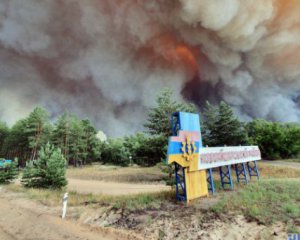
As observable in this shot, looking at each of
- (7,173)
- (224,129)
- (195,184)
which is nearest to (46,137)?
(7,173)

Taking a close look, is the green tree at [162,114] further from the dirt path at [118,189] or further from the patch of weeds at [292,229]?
the patch of weeds at [292,229]

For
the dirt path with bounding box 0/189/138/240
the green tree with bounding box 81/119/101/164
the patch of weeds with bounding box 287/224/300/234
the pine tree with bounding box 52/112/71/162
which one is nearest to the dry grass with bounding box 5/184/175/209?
the dirt path with bounding box 0/189/138/240

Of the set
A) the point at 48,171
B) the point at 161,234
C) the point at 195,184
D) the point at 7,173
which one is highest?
the point at 48,171

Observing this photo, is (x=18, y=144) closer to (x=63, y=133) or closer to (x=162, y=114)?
(x=63, y=133)

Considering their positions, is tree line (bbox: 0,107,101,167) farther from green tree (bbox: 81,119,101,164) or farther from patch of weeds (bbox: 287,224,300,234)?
patch of weeds (bbox: 287,224,300,234)

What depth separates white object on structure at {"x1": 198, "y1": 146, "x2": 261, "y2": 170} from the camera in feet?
31.7

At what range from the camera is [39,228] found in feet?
21.0

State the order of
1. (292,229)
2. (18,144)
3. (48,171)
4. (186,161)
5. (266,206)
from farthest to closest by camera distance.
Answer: (18,144) → (48,171) → (186,161) → (266,206) → (292,229)

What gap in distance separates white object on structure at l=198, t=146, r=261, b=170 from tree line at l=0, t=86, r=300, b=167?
8.17m

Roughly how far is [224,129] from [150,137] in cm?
1407

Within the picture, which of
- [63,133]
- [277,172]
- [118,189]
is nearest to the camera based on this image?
[118,189]

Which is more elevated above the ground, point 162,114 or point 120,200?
point 162,114

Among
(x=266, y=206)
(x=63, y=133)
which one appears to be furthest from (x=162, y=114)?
(x=63, y=133)

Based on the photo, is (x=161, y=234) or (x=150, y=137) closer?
(x=161, y=234)
